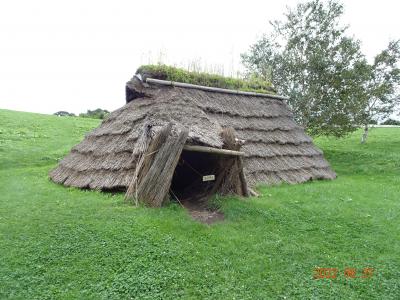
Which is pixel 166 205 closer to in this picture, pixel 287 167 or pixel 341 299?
pixel 341 299

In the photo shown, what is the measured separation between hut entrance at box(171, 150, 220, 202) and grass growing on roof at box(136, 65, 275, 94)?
2.67m

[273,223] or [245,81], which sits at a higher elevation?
[245,81]

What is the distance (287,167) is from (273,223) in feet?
13.8

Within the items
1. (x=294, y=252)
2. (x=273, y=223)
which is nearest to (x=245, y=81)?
(x=273, y=223)

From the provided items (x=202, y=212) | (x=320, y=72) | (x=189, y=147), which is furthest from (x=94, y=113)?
(x=202, y=212)

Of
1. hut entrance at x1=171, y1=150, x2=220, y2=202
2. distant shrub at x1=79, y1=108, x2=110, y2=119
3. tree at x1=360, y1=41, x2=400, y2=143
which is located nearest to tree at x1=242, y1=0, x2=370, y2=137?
tree at x1=360, y1=41, x2=400, y2=143

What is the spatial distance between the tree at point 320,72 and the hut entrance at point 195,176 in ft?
23.7

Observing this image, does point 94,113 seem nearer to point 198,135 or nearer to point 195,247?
point 198,135

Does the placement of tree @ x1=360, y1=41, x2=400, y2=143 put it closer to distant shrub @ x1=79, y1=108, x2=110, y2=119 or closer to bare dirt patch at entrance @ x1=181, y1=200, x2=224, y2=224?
bare dirt patch at entrance @ x1=181, y1=200, x2=224, y2=224

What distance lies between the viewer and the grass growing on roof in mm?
10766

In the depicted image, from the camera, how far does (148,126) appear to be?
7.89 metres

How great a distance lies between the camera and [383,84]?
17.3m
